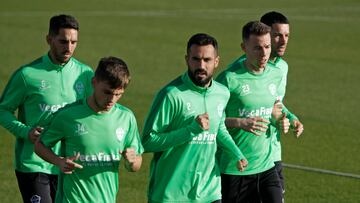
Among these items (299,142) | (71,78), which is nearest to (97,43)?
(299,142)

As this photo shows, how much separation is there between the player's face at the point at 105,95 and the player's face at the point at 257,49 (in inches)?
93.2

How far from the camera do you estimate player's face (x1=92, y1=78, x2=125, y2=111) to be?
8188 mm

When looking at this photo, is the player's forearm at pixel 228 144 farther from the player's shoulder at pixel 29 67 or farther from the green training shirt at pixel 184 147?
the player's shoulder at pixel 29 67

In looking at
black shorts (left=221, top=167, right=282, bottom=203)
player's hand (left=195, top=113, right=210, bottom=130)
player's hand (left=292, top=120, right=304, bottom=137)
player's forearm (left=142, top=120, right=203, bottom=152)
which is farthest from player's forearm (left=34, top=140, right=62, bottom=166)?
player's hand (left=292, top=120, right=304, bottom=137)

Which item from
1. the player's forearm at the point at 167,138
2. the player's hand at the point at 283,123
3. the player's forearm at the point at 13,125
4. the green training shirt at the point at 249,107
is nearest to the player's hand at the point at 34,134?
the player's forearm at the point at 13,125

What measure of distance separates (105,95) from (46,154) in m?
0.76

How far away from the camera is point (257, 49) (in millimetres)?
A: 10328

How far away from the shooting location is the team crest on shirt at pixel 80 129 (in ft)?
27.9

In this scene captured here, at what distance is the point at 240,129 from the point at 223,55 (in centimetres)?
1758

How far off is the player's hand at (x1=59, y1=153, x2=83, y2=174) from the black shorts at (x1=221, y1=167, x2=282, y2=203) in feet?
9.03

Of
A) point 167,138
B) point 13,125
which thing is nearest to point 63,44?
point 13,125

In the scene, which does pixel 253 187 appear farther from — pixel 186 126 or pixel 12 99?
pixel 12 99

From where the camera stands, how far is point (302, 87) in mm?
23469

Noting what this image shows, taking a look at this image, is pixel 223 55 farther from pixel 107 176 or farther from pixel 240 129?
pixel 107 176
